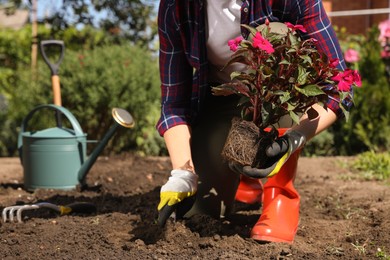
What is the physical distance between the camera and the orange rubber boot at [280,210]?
2.54 metres

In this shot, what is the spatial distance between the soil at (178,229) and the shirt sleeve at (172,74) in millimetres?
460

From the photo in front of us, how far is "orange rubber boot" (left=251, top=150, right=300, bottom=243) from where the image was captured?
2539 millimetres

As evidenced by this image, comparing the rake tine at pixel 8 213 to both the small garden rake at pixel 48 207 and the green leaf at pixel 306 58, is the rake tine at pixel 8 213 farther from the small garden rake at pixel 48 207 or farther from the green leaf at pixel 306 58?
the green leaf at pixel 306 58

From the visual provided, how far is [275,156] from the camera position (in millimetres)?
2332

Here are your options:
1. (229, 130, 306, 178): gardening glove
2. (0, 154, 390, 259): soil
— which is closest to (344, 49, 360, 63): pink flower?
(0, 154, 390, 259): soil

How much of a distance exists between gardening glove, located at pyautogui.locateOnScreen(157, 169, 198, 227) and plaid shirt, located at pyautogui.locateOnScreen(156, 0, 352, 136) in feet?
1.12

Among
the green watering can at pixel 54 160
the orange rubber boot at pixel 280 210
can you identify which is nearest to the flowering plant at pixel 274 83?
the orange rubber boot at pixel 280 210

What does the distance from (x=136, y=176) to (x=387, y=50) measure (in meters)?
3.05

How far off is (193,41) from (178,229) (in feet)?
2.55

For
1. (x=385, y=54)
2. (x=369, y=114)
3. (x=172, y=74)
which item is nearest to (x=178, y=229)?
(x=172, y=74)

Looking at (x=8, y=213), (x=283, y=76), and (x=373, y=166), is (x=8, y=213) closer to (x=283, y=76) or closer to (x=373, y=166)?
(x=283, y=76)

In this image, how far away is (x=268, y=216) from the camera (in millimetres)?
2619

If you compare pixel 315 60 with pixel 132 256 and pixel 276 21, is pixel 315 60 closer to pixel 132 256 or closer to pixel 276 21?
pixel 276 21

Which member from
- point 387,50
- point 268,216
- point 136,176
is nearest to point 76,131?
point 136,176
